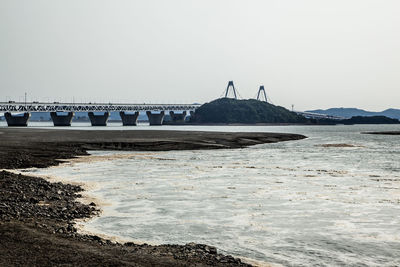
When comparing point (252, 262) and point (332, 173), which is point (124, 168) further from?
point (252, 262)

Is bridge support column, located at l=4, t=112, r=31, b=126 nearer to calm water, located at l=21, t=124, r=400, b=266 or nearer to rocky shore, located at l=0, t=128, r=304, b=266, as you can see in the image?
calm water, located at l=21, t=124, r=400, b=266

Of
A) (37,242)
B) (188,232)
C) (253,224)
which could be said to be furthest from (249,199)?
(37,242)

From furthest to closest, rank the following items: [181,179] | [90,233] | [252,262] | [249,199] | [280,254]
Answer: [181,179], [249,199], [90,233], [280,254], [252,262]

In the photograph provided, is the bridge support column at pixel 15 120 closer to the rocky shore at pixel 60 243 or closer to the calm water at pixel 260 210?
the calm water at pixel 260 210

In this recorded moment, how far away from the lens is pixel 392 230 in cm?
1616

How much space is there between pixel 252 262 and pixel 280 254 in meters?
1.21

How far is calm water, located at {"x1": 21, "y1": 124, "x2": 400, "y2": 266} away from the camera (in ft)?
45.8

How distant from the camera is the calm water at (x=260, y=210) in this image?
45.8ft

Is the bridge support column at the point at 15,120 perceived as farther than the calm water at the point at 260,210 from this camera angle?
Yes

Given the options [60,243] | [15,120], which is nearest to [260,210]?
[60,243]

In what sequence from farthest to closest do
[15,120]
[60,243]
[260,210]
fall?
[15,120]
[260,210]
[60,243]

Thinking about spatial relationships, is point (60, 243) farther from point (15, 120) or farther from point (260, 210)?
point (15, 120)

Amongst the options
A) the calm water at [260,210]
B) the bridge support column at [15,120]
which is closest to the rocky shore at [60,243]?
the calm water at [260,210]

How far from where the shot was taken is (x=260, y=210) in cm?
1956
